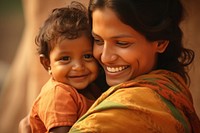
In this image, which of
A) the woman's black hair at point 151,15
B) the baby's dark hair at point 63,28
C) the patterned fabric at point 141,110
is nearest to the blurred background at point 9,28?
the baby's dark hair at point 63,28

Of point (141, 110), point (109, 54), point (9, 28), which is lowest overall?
point (9, 28)

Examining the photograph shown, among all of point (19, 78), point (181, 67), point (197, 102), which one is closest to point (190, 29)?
point (197, 102)

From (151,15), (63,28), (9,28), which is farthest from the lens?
(9,28)

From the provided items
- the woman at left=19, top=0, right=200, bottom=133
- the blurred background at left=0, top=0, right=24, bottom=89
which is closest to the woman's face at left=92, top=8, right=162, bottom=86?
the woman at left=19, top=0, right=200, bottom=133

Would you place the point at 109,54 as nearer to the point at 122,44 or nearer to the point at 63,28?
the point at 122,44

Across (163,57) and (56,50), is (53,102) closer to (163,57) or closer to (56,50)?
(56,50)

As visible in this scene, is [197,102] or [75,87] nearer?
[75,87]

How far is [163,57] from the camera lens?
1636mm

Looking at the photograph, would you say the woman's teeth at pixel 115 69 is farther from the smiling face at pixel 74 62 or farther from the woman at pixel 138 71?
the smiling face at pixel 74 62

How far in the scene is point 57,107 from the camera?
149 cm

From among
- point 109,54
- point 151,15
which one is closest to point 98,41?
point 109,54

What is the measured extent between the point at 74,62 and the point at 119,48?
0.22 meters

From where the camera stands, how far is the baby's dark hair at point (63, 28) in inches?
61.6

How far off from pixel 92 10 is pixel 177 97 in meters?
0.43
